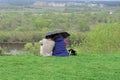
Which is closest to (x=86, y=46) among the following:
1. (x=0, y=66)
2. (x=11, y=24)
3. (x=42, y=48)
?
(x=42, y=48)

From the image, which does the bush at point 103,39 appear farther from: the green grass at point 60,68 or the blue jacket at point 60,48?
the green grass at point 60,68

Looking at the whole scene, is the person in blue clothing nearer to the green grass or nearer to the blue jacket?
the blue jacket

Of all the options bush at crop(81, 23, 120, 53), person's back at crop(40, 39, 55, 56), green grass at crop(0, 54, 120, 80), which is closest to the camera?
green grass at crop(0, 54, 120, 80)

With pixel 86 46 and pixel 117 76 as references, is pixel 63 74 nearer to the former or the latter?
pixel 117 76

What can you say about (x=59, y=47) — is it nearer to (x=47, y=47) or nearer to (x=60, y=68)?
(x=47, y=47)

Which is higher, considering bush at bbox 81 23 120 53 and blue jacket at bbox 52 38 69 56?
blue jacket at bbox 52 38 69 56

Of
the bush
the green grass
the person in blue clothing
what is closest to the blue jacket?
the person in blue clothing

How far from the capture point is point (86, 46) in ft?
70.3

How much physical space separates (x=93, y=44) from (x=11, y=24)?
95.6 feet

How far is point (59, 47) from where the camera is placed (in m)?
7.61

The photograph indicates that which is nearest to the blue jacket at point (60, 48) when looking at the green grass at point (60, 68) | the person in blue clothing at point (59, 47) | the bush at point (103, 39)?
the person in blue clothing at point (59, 47)

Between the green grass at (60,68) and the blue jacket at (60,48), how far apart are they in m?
0.26

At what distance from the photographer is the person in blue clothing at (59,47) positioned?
24.8 feet

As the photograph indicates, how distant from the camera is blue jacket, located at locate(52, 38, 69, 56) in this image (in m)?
7.55
